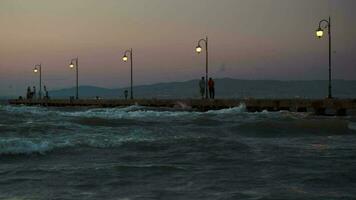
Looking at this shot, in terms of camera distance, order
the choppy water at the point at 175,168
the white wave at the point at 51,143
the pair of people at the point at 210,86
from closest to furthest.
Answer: the choppy water at the point at 175,168
the white wave at the point at 51,143
the pair of people at the point at 210,86

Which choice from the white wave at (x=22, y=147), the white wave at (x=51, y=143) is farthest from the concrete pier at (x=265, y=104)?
the white wave at (x=22, y=147)

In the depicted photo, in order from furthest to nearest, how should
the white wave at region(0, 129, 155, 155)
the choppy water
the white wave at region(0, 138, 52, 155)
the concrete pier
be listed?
1. the concrete pier
2. the white wave at region(0, 129, 155, 155)
3. the white wave at region(0, 138, 52, 155)
4. the choppy water

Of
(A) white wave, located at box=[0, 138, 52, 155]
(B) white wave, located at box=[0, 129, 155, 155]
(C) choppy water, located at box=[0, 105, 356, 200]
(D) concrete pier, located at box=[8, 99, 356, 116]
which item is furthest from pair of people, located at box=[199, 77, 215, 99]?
(A) white wave, located at box=[0, 138, 52, 155]

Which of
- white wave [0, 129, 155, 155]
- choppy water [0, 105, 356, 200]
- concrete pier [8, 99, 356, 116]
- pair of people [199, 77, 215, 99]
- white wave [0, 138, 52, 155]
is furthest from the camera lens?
pair of people [199, 77, 215, 99]

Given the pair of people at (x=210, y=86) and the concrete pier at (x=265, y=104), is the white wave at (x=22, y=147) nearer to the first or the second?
the concrete pier at (x=265, y=104)

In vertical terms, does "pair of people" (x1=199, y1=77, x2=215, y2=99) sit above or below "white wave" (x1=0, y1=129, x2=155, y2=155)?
above

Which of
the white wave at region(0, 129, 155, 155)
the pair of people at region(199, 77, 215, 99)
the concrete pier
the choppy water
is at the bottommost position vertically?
the choppy water

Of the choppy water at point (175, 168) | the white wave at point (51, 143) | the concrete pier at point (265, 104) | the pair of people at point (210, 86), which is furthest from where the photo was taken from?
the pair of people at point (210, 86)

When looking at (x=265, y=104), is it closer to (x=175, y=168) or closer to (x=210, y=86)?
(x=210, y=86)

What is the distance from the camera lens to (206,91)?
1679 inches

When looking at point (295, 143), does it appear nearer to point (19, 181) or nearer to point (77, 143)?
point (77, 143)

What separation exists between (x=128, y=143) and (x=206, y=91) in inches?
1104

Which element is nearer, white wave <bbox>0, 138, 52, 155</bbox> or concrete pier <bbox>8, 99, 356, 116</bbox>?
white wave <bbox>0, 138, 52, 155</bbox>

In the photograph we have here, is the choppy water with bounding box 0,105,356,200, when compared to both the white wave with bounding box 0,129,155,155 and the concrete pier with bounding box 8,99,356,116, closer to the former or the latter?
the white wave with bounding box 0,129,155,155
